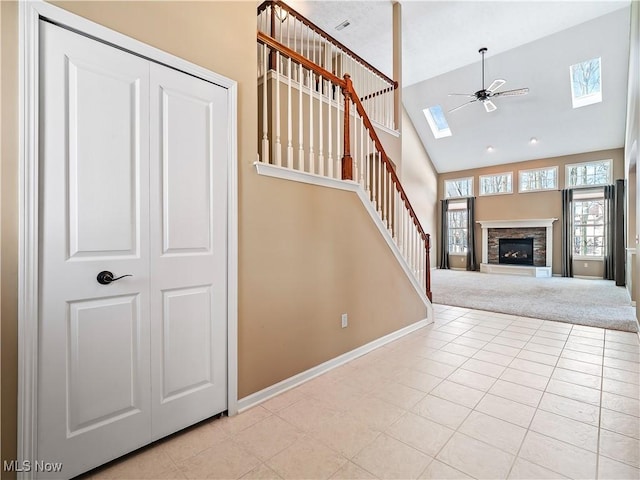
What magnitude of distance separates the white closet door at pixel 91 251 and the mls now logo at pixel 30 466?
2 centimetres

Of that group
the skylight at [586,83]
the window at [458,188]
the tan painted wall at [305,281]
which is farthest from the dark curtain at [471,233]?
the tan painted wall at [305,281]

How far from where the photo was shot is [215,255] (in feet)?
6.44

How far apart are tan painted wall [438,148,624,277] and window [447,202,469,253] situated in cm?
43

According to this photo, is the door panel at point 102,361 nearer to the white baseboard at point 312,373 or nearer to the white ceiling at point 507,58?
the white baseboard at point 312,373

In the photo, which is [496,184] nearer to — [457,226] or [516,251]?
[457,226]

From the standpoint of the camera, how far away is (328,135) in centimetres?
295

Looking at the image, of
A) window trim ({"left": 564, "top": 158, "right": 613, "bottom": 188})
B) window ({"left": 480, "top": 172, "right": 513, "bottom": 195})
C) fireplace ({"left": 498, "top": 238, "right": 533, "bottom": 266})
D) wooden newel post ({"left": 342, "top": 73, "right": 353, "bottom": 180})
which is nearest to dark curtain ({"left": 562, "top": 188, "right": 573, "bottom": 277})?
window trim ({"left": 564, "top": 158, "right": 613, "bottom": 188})

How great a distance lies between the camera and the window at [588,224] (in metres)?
8.25

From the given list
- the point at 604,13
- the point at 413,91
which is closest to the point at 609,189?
the point at 604,13

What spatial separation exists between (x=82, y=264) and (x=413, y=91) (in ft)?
30.0

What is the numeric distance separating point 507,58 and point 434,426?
7.91 meters

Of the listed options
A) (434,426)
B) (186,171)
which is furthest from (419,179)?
(186,171)

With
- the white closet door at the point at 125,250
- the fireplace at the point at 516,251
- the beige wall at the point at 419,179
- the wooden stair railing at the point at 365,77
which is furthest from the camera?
the beige wall at the point at 419,179

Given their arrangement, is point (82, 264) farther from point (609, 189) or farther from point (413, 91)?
point (609, 189)
